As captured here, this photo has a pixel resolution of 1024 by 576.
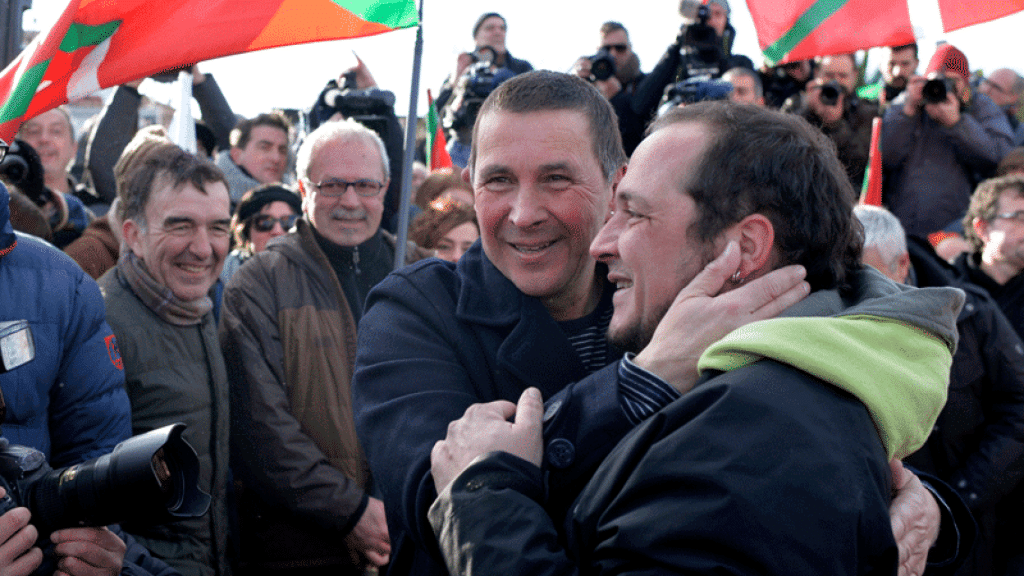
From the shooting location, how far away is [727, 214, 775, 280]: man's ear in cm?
182

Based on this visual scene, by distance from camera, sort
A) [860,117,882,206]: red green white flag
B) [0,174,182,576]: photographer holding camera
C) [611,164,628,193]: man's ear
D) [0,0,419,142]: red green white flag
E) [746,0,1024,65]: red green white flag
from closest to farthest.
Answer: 1. [611,164,628,193]: man's ear
2. [0,174,182,576]: photographer holding camera
3. [0,0,419,142]: red green white flag
4. [746,0,1024,65]: red green white flag
5. [860,117,882,206]: red green white flag

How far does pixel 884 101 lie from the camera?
23.2 ft

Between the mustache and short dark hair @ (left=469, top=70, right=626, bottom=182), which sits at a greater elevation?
short dark hair @ (left=469, top=70, right=626, bottom=182)

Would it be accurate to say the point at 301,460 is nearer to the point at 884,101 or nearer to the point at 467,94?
the point at 467,94

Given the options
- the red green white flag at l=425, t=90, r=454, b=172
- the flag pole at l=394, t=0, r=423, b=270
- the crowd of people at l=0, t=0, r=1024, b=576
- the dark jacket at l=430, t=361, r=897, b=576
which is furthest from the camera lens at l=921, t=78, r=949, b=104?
the dark jacket at l=430, t=361, r=897, b=576

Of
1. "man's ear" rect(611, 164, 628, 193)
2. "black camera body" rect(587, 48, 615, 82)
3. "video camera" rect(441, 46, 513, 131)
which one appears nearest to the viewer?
"man's ear" rect(611, 164, 628, 193)

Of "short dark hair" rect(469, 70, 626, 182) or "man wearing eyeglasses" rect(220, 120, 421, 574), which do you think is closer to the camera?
"short dark hair" rect(469, 70, 626, 182)

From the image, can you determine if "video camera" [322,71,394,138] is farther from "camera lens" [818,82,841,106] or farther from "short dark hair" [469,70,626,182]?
"short dark hair" [469,70,626,182]

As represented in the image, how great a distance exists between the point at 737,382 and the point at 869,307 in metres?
0.33

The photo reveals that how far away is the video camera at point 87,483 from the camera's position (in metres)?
2.13

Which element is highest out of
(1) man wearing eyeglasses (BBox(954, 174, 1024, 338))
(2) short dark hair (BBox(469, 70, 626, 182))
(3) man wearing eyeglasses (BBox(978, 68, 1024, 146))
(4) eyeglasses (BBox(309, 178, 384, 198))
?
(2) short dark hair (BBox(469, 70, 626, 182))

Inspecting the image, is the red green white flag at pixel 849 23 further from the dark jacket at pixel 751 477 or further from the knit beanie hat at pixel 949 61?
the knit beanie hat at pixel 949 61

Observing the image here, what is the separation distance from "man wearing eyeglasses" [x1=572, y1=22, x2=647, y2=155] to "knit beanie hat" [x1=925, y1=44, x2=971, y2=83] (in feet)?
6.74

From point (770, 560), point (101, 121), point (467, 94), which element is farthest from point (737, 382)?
point (467, 94)
